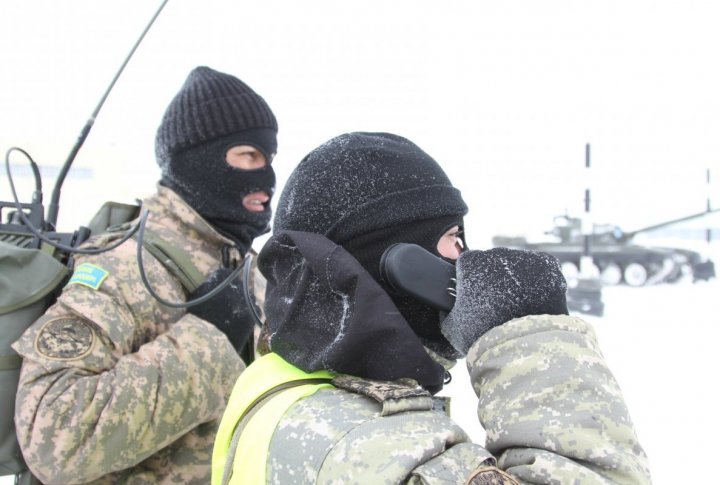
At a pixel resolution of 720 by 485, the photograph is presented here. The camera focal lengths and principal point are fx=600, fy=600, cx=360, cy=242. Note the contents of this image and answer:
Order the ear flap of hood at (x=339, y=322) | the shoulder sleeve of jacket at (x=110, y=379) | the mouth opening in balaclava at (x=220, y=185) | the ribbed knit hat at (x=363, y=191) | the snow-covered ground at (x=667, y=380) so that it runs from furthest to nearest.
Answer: the snow-covered ground at (x=667, y=380)
the mouth opening in balaclava at (x=220, y=185)
the shoulder sleeve of jacket at (x=110, y=379)
the ribbed knit hat at (x=363, y=191)
the ear flap of hood at (x=339, y=322)

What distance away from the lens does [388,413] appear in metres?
0.67

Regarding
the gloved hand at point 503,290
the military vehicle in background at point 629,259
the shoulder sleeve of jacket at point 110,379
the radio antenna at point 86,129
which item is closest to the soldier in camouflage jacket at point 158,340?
the shoulder sleeve of jacket at point 110,379

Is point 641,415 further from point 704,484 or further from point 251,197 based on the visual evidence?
point 251,197

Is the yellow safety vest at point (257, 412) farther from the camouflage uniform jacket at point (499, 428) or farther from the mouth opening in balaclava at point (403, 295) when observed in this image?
the mouth opening in balaclava at point (403, 295)

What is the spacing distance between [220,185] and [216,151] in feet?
0.38

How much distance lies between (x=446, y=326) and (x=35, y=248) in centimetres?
111

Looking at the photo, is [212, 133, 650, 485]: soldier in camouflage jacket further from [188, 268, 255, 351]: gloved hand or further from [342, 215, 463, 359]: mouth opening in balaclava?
[188, 268, 255, 351]: gloved hand

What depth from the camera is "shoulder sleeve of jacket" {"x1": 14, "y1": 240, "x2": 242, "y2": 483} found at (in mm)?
1202

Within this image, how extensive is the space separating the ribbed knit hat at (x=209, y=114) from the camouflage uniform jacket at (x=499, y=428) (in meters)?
1.28

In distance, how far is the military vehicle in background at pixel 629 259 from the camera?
32.4ft

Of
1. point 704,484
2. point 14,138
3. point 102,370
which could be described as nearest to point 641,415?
point 704,484

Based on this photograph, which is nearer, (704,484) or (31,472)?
(31,472)

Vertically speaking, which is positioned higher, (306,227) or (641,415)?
(306,227)

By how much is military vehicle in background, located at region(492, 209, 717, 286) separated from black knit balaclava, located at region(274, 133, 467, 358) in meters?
9.23
